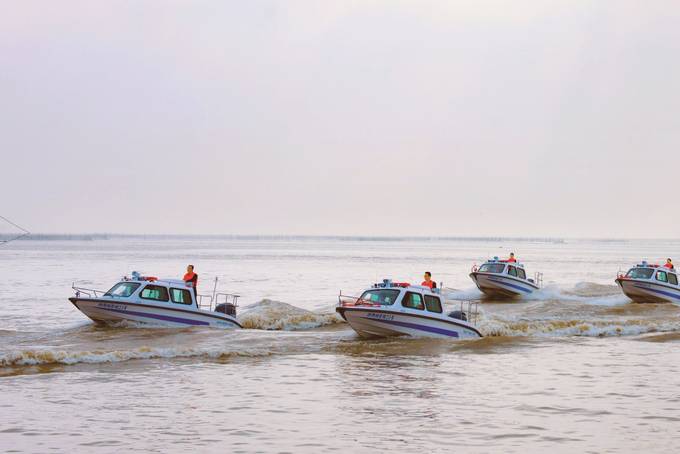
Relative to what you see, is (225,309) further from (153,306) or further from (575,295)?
(575,295)

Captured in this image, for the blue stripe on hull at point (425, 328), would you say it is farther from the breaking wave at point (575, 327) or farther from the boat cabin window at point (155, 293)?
the boat cabin window at point (155, 293)

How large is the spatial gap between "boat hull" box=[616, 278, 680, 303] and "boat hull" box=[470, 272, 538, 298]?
612 centimetres

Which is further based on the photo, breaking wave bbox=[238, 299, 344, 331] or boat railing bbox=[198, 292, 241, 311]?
breaking wave bbox=[238, 299, 344, 331]

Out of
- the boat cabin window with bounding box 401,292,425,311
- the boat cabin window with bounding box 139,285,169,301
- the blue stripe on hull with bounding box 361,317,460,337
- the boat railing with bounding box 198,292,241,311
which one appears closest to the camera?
the blue stripe on hull with bounding box 361,317,460,337

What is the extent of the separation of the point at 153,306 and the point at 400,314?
9226 mm

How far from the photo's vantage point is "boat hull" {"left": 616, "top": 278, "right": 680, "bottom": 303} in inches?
1849

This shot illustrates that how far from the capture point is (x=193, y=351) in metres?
25.8

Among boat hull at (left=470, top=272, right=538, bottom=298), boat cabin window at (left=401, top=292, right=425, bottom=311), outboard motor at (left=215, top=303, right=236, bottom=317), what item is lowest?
outboard motor at (left=215, top=303, right=236, bottom=317)

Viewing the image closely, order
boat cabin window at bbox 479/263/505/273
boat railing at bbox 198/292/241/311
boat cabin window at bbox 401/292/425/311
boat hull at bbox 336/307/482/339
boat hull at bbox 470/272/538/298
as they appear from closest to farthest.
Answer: boat hull at bbox 336/307/482/339, boat cabin window at bbox 401/292/425/311, boat railing at bbox 198/292/241/311, boat hull at bbox 470/272/538/298, boat cabin window at bbox 479/263/505/273

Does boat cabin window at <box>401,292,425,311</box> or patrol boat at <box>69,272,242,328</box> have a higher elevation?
boat cabin window at <box>401,292,425,311</box>

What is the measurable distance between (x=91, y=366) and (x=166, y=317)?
8.48 meters

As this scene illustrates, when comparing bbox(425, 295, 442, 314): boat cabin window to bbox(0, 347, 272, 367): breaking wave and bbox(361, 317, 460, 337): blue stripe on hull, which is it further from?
bbox(0, 347, 272, 367): breaking wave

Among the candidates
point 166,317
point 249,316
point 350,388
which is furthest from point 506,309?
point 350,388

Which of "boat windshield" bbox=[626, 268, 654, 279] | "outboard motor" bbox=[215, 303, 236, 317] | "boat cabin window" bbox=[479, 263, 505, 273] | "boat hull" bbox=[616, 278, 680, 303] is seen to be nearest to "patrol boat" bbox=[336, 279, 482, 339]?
"outboard motor" bbox=[215, 303, 236, 317]
